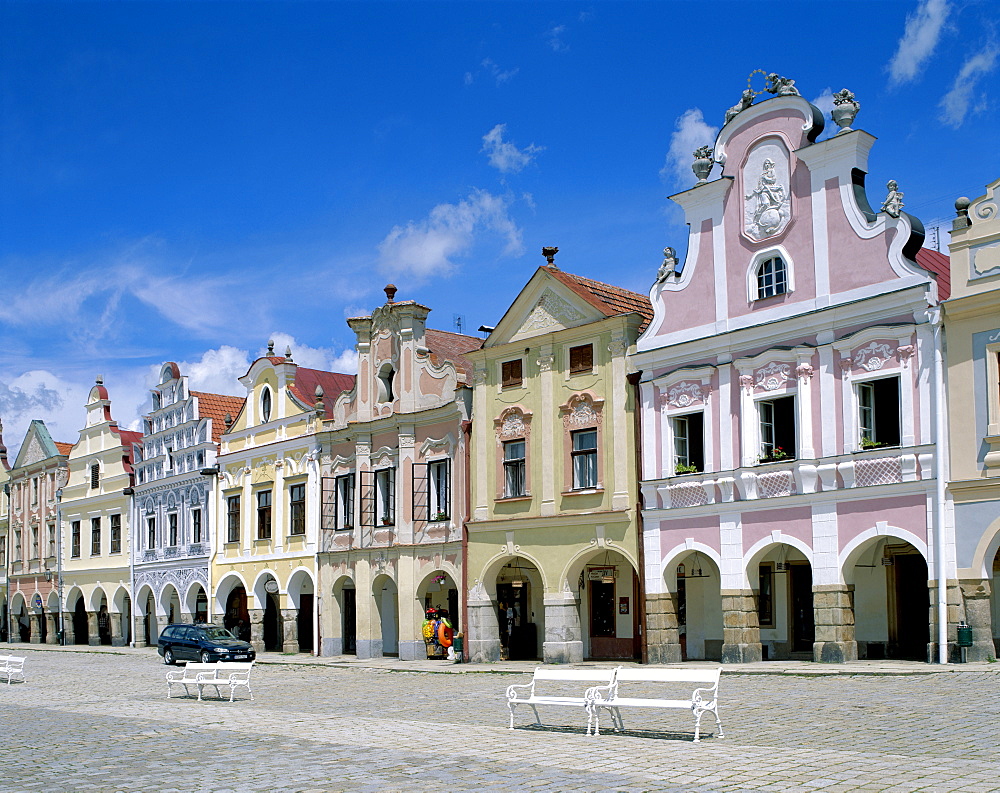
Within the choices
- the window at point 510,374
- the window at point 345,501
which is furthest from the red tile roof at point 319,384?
the window at point 510,374

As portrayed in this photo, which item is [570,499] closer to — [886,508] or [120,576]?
[886,508]

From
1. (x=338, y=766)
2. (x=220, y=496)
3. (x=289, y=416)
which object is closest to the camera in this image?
(x=338, y=766)

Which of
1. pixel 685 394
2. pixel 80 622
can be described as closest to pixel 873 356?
pixel 685 394

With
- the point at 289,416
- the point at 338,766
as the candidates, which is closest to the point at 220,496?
the point at 289,416

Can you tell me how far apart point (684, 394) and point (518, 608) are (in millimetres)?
10427

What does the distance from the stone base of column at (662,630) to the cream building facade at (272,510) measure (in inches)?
605

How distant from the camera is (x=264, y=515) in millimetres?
46625

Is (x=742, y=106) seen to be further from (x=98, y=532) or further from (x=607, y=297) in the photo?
(x=98, y=532)

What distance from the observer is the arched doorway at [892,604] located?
93.1ft

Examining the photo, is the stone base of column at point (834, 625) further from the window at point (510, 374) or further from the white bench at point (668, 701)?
the window at point (510, 374)

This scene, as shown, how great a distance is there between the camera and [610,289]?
3581cm

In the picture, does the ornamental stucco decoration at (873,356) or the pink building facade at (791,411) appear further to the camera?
the ornamental stucco decoration at (873,356)

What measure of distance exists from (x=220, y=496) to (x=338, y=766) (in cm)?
3692

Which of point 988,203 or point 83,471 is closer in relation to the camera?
point 988,203
